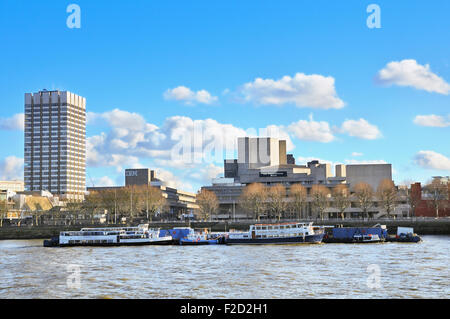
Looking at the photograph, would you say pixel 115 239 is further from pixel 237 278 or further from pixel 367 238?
pixel 237 278

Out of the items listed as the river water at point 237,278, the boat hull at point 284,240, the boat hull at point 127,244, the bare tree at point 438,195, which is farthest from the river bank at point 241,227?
the river water at point 237,278

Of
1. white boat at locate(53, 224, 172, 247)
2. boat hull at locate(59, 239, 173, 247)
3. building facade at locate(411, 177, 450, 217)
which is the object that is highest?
building facade at locate(411, 177, 450, 217)

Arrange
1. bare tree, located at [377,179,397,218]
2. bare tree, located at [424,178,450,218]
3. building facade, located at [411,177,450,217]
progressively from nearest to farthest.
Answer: bare tree, located at [424,178,450,218], bare tree, located at [377,179,397,218], building facade, located at [411,177,450,217]

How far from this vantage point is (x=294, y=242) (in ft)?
395

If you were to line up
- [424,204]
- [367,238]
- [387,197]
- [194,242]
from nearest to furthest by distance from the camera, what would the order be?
[367,238] → [194,242] → [387,197] → [424,204]

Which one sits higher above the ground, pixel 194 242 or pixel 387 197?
pixel 387 197

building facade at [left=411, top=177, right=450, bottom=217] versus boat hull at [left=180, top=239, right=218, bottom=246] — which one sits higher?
building facade at [left=411, top=177, right=450, bottom=217]

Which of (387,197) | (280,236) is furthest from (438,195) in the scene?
(280,236)

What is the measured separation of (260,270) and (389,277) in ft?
48.7

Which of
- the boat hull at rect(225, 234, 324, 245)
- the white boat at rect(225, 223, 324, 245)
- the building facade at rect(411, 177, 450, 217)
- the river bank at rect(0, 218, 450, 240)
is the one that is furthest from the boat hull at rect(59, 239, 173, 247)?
the building facade at rect(411, 177, 450, 217)

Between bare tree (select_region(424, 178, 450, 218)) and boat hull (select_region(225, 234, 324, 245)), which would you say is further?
bare tree (select_region(424, 178, 450, 218))

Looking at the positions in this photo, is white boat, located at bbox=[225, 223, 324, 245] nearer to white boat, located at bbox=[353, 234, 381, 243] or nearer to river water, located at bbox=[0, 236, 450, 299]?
white boat, located at bbox=[353, 234, 381, 243]

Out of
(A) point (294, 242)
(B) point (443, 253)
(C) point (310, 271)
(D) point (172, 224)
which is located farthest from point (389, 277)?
(D) point (172, 224)

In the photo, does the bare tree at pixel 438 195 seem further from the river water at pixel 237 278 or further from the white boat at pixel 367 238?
the river water at pixel 237 278
